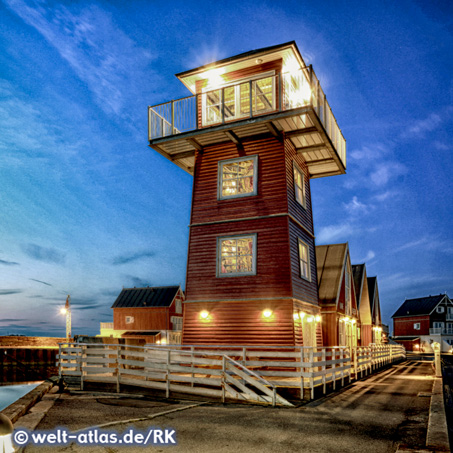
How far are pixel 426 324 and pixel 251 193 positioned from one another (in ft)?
255

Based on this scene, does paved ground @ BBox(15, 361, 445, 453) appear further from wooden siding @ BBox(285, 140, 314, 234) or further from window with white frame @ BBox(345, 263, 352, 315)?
window with white frame @ BBox(345, 263, 352, 315)

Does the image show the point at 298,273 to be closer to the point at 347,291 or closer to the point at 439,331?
the point at 347,291

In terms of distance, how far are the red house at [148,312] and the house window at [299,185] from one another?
3802cm

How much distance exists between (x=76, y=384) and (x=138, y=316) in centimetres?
4230

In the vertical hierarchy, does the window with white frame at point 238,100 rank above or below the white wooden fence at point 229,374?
above

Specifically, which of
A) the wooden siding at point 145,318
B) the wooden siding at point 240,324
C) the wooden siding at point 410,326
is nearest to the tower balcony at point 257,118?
the wooden siding at point 240,324

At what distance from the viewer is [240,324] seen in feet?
59.6

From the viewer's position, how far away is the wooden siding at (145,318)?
57.3 metres

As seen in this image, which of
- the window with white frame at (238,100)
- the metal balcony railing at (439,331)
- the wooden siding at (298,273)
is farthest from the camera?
the metal balcony railing at (439,331)

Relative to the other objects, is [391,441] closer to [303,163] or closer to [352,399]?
[352,399]

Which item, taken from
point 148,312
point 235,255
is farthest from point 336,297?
point 148,312

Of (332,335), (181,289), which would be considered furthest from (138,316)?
(332,335)

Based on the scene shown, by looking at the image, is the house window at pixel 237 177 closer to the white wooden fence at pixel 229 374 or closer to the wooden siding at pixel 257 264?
the wooden siding at pixel 257 264

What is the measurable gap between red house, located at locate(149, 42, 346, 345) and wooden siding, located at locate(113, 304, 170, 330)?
38350 millimetres
